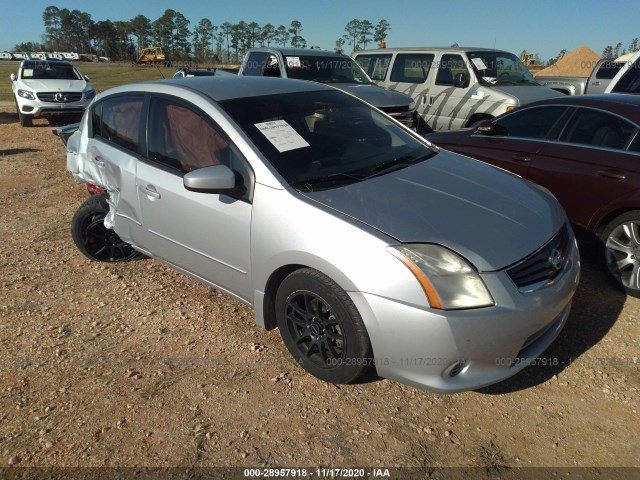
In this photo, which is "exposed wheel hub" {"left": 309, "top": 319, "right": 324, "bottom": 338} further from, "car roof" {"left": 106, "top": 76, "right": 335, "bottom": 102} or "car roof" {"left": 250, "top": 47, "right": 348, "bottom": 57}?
"car roof" {"left": 250, "top": 47, "right": 348, "bottom": 57}

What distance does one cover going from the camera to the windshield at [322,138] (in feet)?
9.70

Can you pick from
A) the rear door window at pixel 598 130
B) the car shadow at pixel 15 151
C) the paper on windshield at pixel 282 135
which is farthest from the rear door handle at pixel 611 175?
the car shadow at pixel 15 151

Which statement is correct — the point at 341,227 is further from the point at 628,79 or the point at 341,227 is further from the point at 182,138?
the point at 628,79

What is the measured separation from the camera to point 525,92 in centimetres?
825

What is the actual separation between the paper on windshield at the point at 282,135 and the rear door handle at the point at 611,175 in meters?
2.52

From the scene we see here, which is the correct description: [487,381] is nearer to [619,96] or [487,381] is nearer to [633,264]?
[633,264]

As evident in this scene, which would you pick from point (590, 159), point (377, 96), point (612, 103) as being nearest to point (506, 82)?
point (377, 96)

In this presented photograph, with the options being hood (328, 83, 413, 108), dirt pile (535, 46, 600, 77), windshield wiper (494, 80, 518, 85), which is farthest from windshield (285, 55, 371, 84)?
dirt pile (535, 46, 600, 77)

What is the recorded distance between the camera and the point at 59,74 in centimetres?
1340

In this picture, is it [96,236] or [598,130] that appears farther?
[96,236]

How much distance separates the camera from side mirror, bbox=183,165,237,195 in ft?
9.10

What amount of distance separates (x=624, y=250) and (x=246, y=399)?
10.2 feet

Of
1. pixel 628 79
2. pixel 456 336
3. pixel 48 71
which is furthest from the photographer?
pixel 48 71

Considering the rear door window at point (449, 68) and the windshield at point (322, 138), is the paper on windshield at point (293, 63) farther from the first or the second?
the windshield at point (322, 138)
